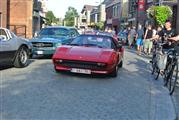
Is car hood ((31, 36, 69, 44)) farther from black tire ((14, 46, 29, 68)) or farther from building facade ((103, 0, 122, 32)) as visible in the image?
building facade ((103, 0, 122, 32))

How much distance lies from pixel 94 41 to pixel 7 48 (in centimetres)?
262

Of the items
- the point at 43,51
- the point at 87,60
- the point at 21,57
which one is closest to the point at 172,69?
the point at 87,60

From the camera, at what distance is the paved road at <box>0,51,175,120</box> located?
6.55 m

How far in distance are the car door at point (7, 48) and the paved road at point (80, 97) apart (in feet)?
1.27

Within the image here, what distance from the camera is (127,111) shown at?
6910mm

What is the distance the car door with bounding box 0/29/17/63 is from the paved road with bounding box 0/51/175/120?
0.39 metres

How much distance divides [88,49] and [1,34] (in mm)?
2755

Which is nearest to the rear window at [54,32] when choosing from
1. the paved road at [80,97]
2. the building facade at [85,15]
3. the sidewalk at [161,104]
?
the paved road at [80,97]

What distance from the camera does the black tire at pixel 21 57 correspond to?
12047 millimetres

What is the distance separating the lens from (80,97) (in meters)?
7.90

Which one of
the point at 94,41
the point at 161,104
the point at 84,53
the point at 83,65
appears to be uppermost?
the point at 94,41

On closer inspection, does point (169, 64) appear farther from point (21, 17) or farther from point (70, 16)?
point (70, 16)

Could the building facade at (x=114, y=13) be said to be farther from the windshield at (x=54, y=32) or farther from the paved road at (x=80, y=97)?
the paved road at (x=80, y=97)

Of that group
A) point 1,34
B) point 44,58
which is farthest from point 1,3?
point 1,34
